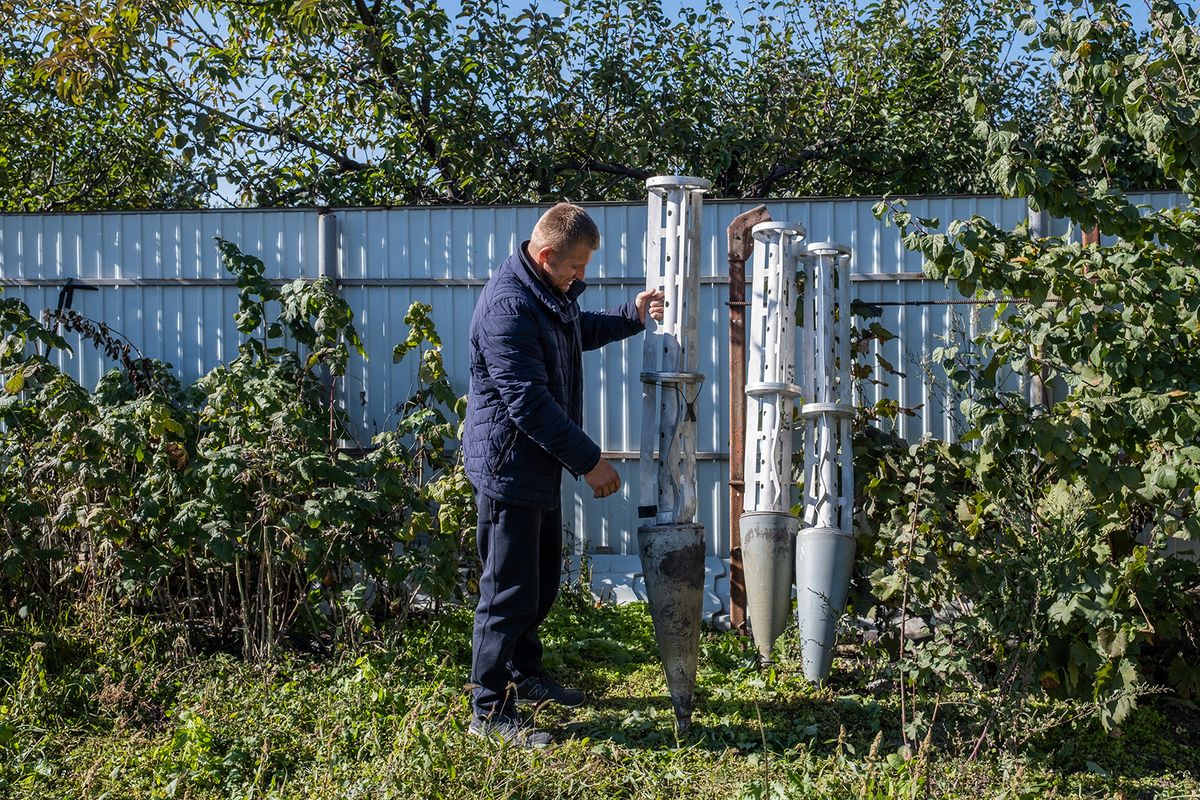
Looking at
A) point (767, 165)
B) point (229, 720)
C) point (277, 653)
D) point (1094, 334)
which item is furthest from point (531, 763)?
point (767, 165)

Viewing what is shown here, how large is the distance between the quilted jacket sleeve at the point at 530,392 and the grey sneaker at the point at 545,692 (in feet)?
3.14

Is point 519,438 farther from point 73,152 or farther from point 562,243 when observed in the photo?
point 73,152

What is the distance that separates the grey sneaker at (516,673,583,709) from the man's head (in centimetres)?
147

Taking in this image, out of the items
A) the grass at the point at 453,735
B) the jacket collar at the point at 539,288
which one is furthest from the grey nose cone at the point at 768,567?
the jacket collar at the point at 539,288

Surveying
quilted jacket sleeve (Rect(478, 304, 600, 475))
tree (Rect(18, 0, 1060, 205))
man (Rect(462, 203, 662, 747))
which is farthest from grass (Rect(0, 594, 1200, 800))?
tree (Rect(18, 0, 1060, 205))

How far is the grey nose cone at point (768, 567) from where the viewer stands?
14.1ft

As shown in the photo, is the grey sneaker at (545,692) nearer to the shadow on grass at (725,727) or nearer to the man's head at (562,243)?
the shadow on grass at (725,727)

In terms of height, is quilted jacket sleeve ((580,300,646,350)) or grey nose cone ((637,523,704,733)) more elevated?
quilted jacket sleeve ((580,300,646,350))

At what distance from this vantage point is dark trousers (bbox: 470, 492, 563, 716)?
373cm

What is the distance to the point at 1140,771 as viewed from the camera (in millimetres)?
3605

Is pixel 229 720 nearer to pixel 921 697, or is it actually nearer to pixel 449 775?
pixel 449 775

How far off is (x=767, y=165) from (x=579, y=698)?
6.17m

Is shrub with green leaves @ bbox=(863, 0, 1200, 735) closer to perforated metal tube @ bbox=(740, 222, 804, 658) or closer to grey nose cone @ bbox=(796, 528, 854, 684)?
grey nose cone @ bbox=(796, 528, 854, 684)

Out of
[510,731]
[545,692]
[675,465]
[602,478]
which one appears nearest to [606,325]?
[675,465]
